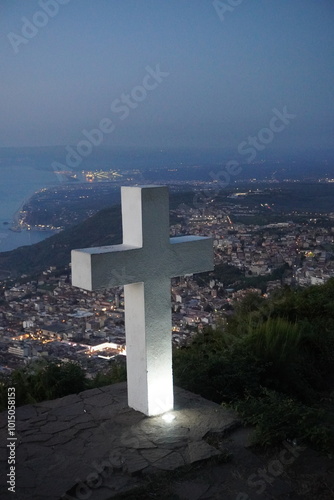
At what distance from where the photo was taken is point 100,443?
4.38 metres

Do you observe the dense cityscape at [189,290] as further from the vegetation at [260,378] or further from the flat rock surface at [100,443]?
the flat rock surface at [100,443]

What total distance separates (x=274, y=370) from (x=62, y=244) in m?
4.49

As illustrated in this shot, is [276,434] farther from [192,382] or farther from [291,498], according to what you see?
[192,382]

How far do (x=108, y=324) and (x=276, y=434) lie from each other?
312 centimetres

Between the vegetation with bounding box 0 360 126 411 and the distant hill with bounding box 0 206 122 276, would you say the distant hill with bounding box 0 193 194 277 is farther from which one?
the vegetation with bounding box 0 360 126 411

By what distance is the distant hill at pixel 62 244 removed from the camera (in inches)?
Result: 341

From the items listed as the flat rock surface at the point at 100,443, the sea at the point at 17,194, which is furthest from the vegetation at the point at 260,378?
the sea at the point at 17,194

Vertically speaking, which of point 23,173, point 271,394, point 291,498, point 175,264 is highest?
point 23,173

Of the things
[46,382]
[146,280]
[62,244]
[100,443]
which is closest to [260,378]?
[146,280]

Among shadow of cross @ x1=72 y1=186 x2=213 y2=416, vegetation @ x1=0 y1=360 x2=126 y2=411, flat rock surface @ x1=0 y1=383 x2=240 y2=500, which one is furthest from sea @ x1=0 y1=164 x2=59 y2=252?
shadow of cross @ x1=72 y1=186 x2=213 y2=416

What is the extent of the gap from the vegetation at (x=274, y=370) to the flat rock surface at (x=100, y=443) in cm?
33

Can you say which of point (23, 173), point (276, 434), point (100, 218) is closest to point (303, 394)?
point (276, 434)

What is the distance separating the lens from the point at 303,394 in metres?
5.80

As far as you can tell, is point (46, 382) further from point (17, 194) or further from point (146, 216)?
point (17, 194)
